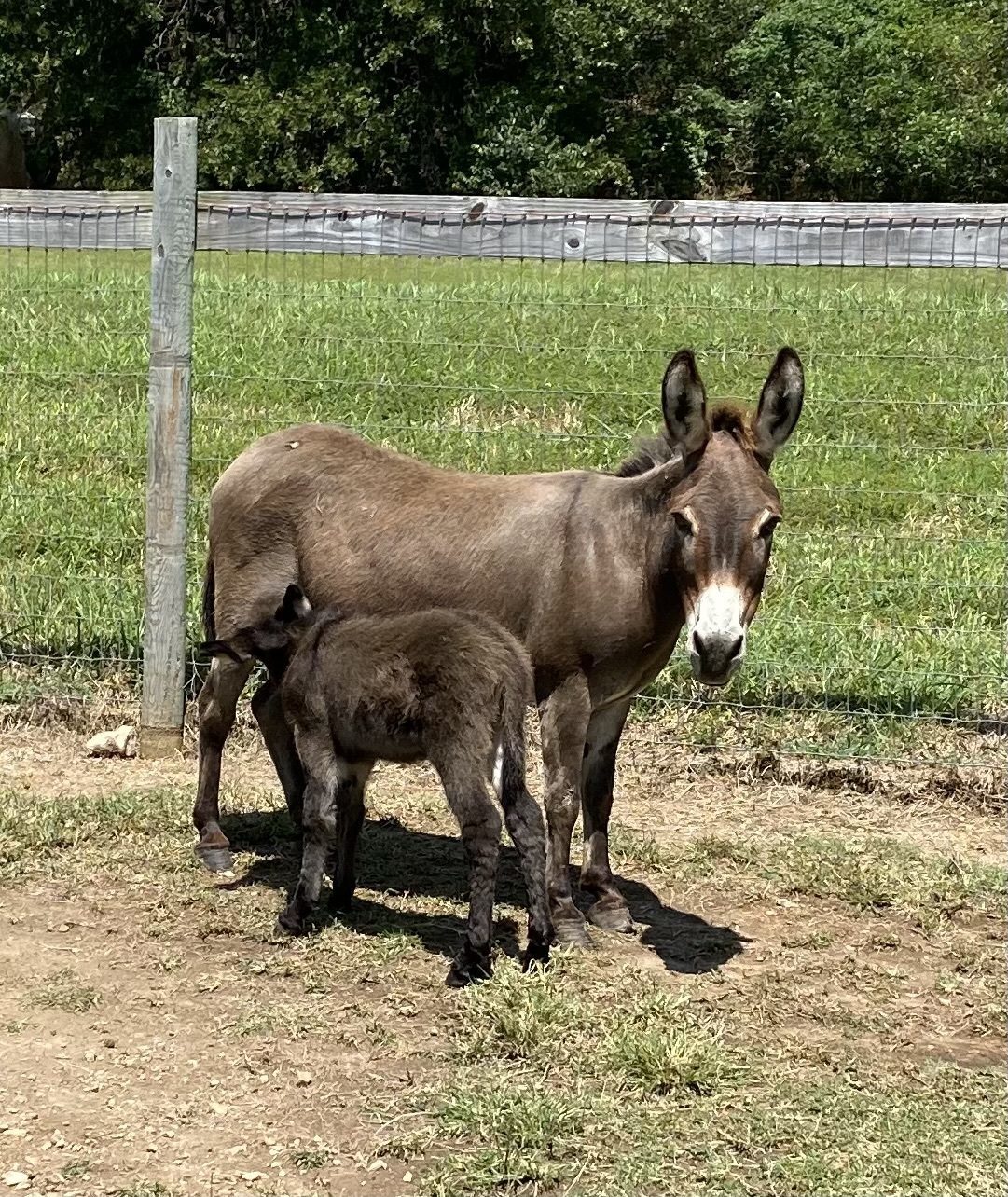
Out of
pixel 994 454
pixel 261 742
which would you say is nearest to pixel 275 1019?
pixel 261 742

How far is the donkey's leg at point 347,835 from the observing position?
17.8ft

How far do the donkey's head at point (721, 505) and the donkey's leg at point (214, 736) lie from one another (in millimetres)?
1929

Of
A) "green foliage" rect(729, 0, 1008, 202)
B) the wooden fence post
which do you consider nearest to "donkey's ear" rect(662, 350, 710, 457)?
the wooden fence post

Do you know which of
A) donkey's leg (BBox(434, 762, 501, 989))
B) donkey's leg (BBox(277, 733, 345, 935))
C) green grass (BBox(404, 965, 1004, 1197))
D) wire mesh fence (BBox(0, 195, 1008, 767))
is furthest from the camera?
wire mesh fence (BBox(0, 195, 1008, 767))

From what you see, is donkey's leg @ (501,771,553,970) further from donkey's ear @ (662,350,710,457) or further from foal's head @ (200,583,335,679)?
donkey's ear @ (662,350,710,457)

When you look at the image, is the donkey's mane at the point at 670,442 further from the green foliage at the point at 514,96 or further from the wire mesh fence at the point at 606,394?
the green foliage at the point at 514,96

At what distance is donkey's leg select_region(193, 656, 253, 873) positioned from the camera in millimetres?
6055

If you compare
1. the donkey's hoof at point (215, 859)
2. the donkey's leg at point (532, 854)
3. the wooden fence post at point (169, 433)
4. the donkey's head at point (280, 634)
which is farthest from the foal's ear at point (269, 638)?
the wooden fence post at point (169, 433)

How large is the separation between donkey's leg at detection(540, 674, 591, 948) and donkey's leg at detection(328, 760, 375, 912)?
2.13ft

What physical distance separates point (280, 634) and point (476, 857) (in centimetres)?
121

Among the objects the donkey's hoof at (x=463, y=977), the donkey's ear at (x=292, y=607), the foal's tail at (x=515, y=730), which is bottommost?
the donkey's hoof at (x=463, y=977)

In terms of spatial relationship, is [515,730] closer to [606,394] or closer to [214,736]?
[214,736]

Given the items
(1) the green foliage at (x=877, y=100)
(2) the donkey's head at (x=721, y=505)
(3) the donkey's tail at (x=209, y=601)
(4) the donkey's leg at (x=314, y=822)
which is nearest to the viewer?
(2) the donkey's head at (x=721, y=505)

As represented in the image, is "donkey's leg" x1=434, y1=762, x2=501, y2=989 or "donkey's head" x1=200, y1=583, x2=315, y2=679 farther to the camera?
"donkey's head" x1=200, y1=583, x2=315, y2=679
